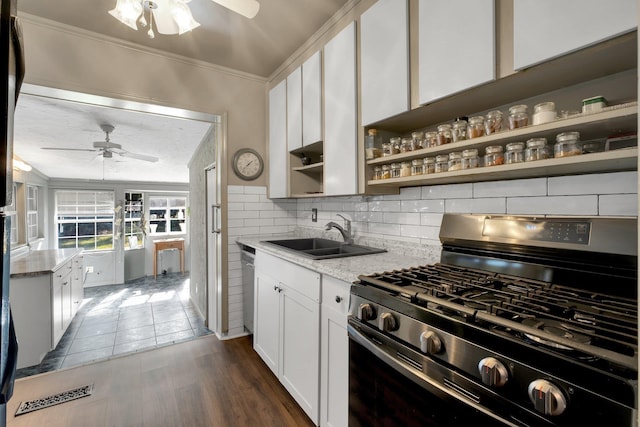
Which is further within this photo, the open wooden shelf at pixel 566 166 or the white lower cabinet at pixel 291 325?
the white lower cabinet at pixel 291 325

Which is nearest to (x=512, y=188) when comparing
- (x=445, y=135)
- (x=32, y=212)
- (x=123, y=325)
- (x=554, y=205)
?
(x=554, y=205)

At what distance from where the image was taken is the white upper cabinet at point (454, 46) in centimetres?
109

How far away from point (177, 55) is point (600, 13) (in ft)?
8.70

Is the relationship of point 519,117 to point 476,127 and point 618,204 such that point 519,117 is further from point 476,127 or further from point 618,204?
point 618,204

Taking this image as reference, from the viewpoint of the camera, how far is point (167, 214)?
23.6 ft

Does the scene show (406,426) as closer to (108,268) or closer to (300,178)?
(300,178)

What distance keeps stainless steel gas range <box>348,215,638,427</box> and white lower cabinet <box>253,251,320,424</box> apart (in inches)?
14.4

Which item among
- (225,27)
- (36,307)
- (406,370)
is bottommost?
(36,307)

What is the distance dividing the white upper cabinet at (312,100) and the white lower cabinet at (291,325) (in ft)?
3.07

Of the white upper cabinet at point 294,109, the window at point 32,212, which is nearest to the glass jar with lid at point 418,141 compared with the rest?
the white upper cabinet at point 294,109

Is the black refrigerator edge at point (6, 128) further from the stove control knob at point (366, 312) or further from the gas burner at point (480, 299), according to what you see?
the gas burner at point (480, 299)

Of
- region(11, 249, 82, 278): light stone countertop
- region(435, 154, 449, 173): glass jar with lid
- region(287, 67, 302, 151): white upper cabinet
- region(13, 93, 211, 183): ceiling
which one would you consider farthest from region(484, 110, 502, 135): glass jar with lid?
region(11, 249, 82, 278): light stone countertop

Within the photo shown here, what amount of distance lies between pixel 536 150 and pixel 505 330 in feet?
2.23

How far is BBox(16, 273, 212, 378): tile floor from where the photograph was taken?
8.79 ft
